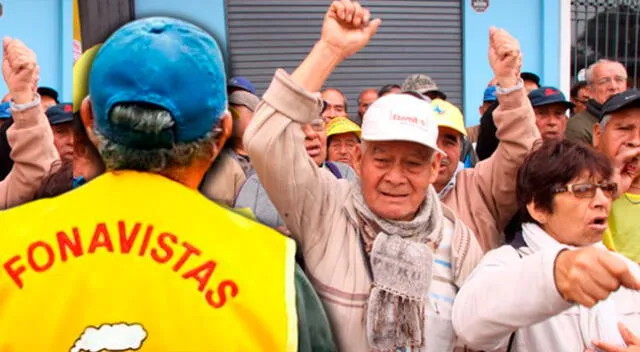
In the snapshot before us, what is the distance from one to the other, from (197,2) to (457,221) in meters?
6.75

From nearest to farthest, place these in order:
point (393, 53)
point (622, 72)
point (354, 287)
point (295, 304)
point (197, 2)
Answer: point (295, 304), point (354, 287), point (622, 72), point (197, 2), point (393, 53)

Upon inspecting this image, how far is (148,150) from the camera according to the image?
1454 mm

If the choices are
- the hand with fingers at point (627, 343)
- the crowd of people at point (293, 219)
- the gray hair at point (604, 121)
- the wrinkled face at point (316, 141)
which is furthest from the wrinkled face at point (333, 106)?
the hand with fingers at point (627, 343)

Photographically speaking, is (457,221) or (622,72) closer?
(457,221)

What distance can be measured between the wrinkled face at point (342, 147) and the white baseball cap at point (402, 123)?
2481mm

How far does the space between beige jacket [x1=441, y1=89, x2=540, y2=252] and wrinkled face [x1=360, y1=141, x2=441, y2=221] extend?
1.42 feet

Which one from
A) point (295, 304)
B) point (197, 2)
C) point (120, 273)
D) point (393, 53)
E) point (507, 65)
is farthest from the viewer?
point (393, 53)

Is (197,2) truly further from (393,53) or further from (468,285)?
(468,285)

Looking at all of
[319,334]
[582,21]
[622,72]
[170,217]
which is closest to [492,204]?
[319,334]

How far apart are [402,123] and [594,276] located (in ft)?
3.22

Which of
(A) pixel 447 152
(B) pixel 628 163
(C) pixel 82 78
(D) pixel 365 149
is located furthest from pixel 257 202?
(B) pixel 628 163

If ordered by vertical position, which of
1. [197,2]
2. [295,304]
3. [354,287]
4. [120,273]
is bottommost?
[354,287]

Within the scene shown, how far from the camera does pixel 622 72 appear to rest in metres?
5.41

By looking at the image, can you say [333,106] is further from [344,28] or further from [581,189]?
[344,28]
